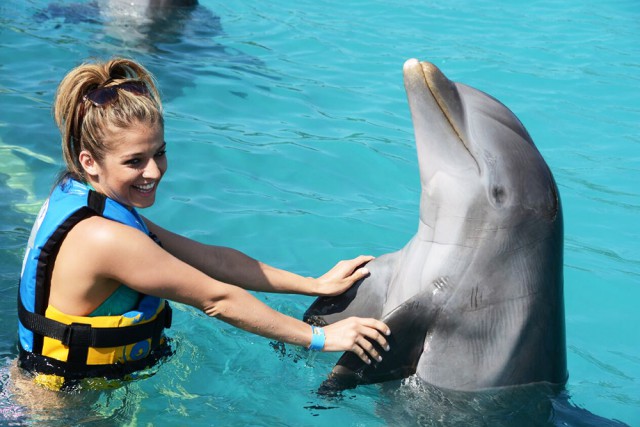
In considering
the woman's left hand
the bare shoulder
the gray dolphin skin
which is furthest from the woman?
the woman's left hand

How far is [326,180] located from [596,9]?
7.93 meters

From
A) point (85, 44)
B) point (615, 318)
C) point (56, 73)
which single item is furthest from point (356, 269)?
point (85, 44)

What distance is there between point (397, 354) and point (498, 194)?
90 cm

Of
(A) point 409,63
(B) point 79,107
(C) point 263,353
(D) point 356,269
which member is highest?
(A) point 409,63

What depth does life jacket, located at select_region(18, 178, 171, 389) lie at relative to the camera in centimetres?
386

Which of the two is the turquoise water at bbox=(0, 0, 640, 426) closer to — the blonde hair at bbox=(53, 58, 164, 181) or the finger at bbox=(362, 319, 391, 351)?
the finger at bbox=(362, 319, 391, 351)

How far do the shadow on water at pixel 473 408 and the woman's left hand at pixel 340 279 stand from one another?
537 millimetres

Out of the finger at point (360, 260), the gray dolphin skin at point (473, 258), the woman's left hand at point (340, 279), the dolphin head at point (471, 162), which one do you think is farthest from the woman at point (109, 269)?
the dolphin head at point (471, 162)

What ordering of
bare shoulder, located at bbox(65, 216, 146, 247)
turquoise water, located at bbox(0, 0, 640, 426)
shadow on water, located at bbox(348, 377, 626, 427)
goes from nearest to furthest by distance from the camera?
1. bare shoulder, located at bbox(65, 216, 146, 247)
2. shadow on water, located at bbox(348, 377, 626, 427)
3. turquoise water, located at bbox(0, 0, 640, 426)

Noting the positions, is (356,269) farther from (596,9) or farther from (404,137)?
(596,9)

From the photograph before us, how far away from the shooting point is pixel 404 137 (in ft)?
29.3

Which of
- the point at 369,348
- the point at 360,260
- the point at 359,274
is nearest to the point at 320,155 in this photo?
the point at 360,260

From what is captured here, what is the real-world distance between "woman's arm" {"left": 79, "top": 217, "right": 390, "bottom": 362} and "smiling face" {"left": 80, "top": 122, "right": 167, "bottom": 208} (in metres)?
0.22

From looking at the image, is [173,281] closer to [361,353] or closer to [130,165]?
[130,165]
